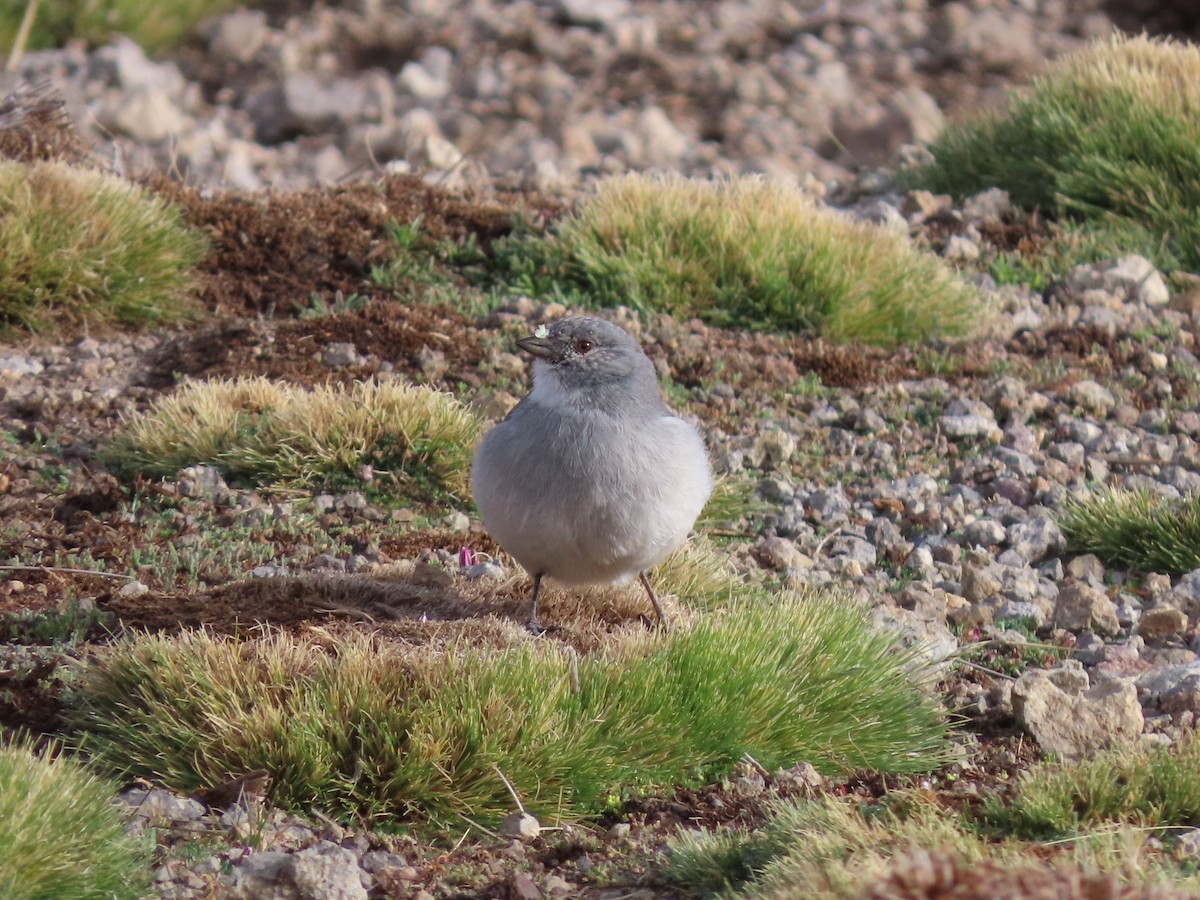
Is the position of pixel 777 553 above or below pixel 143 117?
above

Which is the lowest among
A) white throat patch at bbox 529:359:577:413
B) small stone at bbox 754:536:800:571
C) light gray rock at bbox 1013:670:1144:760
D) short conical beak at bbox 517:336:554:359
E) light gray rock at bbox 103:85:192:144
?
light gray rock at bbox 103:85:192:144

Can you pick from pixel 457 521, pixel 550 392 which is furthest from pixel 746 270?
pixel 550 392

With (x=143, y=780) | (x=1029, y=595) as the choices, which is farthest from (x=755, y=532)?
(x=143, y=780)

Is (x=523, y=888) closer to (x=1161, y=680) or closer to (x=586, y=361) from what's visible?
(x=586, y=361)

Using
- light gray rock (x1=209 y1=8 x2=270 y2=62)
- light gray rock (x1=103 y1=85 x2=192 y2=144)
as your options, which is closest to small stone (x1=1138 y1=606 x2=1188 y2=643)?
light gray rock (x1=103 y1=85 x2=192 y2=144)

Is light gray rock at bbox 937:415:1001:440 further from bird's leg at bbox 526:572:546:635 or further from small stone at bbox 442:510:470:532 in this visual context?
bird's leg at bbox 526:572:546:635

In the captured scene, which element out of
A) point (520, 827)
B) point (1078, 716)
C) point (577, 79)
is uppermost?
point (1078, 716)
